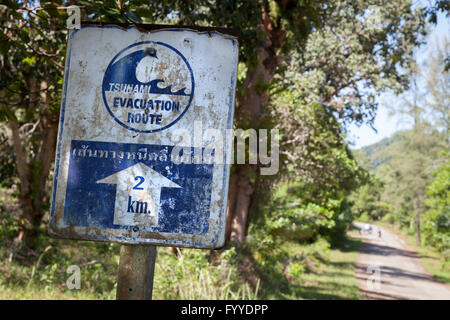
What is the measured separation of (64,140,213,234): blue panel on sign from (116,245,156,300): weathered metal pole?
82mm

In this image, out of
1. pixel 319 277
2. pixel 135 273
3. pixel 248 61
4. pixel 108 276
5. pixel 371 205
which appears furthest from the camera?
pixel 371 205

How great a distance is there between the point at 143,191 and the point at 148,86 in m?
0.33

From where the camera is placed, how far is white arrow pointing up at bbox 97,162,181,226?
1.41 metres

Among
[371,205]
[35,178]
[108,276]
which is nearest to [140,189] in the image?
[108,276]

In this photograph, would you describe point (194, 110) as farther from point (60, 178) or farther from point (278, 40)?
point (278, 40)

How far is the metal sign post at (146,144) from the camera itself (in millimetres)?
1412

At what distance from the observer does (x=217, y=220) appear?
142cm

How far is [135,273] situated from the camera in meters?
1.41

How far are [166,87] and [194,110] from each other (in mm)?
118

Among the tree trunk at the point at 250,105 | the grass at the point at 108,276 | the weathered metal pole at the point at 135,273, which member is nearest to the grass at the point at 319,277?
the grass at the point at 108,276

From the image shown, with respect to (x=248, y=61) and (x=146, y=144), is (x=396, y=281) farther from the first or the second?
(x=146, y=144)

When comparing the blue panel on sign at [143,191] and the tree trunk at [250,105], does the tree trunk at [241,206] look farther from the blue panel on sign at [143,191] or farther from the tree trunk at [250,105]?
the blue panel on sign at [143,191]

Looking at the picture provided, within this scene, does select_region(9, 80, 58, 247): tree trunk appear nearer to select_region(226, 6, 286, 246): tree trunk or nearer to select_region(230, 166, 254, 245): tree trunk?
select_region(226, 6, 286, 246): tree trunk
